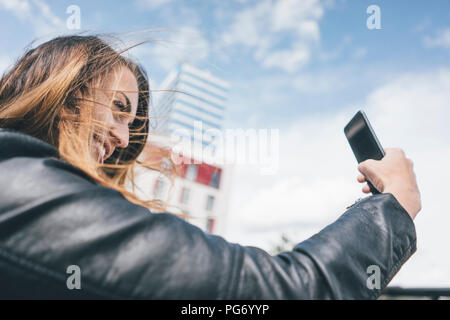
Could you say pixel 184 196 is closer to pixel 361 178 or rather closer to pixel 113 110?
pixel 113 110

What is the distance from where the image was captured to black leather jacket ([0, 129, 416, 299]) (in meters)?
0.62

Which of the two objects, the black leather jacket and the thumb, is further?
the thumb

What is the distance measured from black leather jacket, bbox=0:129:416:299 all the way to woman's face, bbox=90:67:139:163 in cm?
43

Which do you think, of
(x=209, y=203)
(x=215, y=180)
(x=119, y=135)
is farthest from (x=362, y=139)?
(x=215, y=180)

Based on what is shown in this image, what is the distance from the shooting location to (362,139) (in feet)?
4.91

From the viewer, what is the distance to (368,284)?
0.74 m

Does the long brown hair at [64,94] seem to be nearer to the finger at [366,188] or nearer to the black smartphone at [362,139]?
the finger at [366,188]

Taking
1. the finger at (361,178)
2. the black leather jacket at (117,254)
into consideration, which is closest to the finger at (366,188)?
the finger at (361,178)

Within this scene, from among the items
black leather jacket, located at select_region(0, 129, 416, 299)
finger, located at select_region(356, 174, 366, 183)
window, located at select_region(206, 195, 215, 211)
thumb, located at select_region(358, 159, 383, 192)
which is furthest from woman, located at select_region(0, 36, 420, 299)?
window, located at select_region(206, 195, 215, 211)

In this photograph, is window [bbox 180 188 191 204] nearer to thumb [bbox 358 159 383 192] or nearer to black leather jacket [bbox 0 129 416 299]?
thumb [bbox 358 159 383 192]

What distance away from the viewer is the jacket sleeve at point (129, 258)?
622mm
